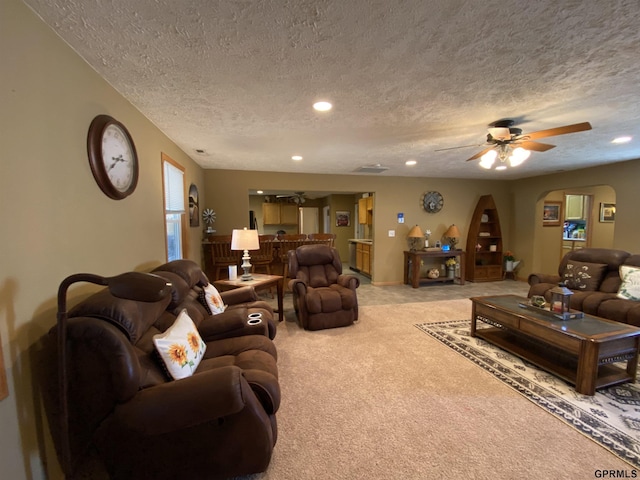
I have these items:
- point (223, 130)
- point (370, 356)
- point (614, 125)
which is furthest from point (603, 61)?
point (223, 130)

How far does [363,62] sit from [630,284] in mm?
3954

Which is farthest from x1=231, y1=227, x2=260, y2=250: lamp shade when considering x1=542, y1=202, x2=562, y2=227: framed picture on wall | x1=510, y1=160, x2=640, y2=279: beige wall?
x1=542, y1=202, x2=562, y2=227: framed picture on wall

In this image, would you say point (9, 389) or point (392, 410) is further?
point (392, 410)

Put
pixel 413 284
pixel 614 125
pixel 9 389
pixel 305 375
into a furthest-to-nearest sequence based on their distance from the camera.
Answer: pixel 413 284 < pixel 614 125 < pixel 305 375 < pixel 9 389

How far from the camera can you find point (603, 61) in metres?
1.68

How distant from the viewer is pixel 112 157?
1.91 m

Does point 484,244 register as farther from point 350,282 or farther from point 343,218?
point 350,282

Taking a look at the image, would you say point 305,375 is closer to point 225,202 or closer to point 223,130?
point 223,130

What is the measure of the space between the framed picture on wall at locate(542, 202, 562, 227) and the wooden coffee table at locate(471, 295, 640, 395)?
4434 millimetres

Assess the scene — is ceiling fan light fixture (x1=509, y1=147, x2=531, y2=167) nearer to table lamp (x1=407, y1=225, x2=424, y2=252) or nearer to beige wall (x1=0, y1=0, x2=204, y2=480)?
table lamp (x1=407, y1=225, x2=424, y2=252)

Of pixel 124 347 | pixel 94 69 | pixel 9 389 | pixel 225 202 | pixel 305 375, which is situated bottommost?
pixel 305 375

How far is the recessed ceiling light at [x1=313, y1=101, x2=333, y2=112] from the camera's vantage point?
7.41ft

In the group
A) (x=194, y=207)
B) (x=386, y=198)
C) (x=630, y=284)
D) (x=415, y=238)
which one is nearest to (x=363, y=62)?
(x=194, y=207)

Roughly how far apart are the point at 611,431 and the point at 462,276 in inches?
175
